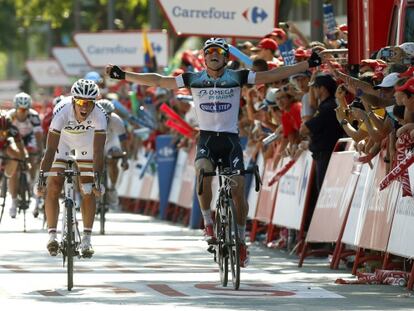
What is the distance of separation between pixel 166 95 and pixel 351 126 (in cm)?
1385

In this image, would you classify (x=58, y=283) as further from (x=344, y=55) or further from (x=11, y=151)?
(x=11, y=151)

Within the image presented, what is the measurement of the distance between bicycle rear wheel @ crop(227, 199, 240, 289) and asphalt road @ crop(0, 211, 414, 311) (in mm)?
133

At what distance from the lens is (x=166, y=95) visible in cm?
3159

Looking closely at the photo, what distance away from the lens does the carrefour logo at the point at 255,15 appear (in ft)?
79.5

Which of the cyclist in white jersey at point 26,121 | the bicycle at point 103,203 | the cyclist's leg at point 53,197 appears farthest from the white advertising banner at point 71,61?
the cyclist's leg at point 53,197

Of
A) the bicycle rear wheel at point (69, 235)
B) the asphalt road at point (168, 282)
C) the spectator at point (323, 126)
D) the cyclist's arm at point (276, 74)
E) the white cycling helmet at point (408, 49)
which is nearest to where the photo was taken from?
the asphalt road at point (168, 282)

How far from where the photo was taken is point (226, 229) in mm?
15531

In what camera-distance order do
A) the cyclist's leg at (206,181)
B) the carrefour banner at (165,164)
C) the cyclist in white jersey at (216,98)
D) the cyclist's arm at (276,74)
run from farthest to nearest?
the carrefour banner at (165,164) < the cyclist's arm at (276,74) < the cyclist in white jersey at (216,98) < the cyclist's leg at (206,181)

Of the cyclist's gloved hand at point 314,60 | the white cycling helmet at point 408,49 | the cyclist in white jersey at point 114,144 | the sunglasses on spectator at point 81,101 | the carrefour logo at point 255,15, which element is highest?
the carrefour logo at point 255,15

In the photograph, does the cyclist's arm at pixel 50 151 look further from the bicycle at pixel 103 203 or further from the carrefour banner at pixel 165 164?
the carrefour banner at pixel 165 164

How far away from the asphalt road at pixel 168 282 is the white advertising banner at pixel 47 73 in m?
38.0

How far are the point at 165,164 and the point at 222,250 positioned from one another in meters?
14.4

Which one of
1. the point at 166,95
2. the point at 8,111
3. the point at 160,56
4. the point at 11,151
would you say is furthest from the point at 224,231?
the point at 160,56

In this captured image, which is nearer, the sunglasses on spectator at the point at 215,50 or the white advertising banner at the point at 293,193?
the sunglasses on spectator at the point at 215,50
